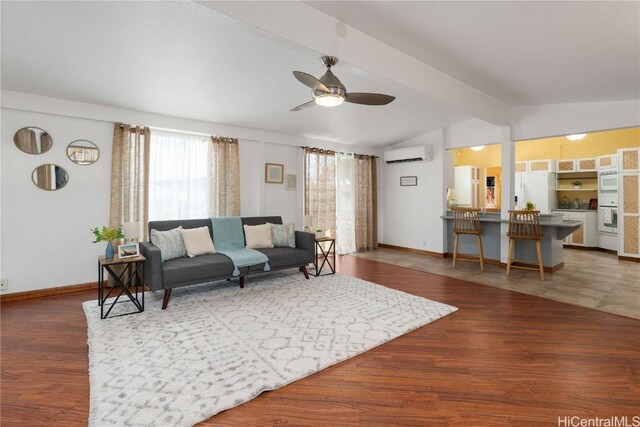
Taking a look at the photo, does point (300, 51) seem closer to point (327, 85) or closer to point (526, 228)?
point (327, 85)

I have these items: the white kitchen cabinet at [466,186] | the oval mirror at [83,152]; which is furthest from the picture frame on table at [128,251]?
the white kitchen cabinet at [466,186]

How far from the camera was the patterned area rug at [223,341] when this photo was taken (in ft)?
6.07

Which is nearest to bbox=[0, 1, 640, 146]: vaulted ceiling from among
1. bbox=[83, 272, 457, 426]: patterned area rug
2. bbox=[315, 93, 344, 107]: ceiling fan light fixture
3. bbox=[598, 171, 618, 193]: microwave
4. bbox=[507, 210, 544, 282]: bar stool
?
bbox=[315, 93, 344, 107]: ceiling fan light fixture

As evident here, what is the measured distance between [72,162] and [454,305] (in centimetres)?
512

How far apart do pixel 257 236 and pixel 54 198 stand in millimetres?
2603

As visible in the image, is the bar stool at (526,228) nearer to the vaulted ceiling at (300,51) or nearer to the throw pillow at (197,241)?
the vaulted ceiling at (300,51)

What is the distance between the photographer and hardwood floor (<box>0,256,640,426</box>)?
69.3 inches

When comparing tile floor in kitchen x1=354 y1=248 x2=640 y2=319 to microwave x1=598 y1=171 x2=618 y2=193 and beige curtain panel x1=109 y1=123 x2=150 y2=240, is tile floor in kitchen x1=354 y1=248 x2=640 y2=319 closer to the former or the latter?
microwave x1=598 y1=171 x2=618 y2=193

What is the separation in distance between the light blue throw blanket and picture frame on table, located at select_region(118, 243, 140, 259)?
1016 mm

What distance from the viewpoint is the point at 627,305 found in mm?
3514

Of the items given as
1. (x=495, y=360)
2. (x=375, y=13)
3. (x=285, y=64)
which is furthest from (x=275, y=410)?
(x=285, y=64)

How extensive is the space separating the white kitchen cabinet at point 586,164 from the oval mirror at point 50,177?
32.3 feet

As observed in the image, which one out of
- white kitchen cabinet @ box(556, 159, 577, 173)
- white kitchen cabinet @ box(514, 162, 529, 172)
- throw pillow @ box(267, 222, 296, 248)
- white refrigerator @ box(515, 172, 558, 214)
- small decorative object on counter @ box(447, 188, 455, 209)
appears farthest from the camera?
white kitchen cabinet @ box(514, 162, 529, 172)

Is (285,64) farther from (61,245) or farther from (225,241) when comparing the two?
(61,245)
